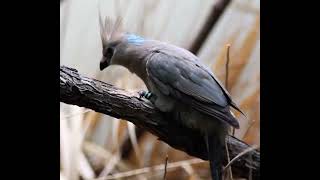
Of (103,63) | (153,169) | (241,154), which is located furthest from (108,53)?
(241,154)

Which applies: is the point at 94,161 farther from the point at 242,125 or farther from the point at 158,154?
the point at 242,125

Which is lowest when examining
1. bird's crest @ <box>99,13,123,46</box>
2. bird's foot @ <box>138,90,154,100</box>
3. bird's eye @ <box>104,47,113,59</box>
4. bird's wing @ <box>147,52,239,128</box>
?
bird's foot @ <box>138,90,154,100</box>

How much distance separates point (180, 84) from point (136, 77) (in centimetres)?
13

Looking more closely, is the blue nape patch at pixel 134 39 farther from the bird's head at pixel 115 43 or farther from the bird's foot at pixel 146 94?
the bird's foot at pixel 146 94

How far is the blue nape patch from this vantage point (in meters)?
1.51

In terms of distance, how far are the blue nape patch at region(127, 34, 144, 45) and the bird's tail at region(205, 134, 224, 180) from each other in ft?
1.05

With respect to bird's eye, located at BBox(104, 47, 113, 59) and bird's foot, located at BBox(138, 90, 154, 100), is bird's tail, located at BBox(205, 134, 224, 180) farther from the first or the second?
bird's eye, located at BBox(104, 47, 113, 59)

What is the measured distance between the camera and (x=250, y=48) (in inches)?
60.2

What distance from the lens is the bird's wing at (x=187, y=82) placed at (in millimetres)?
1455

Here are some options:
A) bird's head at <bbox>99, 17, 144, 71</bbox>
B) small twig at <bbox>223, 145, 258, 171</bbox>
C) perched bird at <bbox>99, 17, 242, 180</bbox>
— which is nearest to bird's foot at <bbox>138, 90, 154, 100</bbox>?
perched bird at <bbox>99, 17, 242, 180</bbox>
